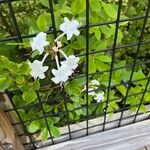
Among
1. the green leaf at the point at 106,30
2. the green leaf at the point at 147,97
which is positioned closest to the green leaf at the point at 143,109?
the green leaf at the point at 147,97

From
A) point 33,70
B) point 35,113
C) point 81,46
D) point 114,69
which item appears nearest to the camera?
point 33,70

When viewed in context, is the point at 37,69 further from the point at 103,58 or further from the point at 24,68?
the point at 103,58

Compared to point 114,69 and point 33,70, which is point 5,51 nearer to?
point 33,70

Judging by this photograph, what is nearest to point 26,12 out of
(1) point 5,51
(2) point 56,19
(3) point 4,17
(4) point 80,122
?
(3) point 4,17

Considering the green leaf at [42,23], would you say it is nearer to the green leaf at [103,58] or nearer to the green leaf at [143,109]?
the green leaf at [103,58]

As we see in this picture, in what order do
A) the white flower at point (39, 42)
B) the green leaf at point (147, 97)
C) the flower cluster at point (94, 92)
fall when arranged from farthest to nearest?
the green leaf at point (147, 97)
the flower cluster at point (94, 92)
the white flower at point (39, 42)
